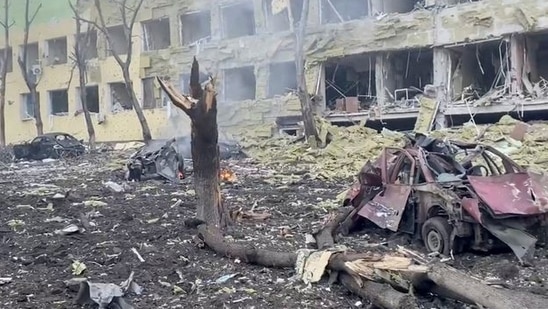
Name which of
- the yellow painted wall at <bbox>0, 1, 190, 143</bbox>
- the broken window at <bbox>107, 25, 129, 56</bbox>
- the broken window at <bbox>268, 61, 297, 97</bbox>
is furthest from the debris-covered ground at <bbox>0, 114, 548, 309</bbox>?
the broken window at <bbox>107, 25, 129, 56</bbox>

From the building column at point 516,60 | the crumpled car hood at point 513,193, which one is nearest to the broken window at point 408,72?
the building column at point 516,60

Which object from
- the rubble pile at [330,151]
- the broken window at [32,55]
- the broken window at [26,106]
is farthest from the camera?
the broken window at [26,106]

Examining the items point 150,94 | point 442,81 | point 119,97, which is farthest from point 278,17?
point 119,97

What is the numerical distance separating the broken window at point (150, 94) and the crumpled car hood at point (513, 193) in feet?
90.4

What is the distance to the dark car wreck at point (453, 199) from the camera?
7.03 metres

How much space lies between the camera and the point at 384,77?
25.8m

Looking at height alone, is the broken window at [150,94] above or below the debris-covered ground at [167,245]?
above

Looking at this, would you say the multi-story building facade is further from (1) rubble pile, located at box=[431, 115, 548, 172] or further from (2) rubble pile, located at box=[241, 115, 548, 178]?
(2) rubble pile, located at box=[241, 115, 548, 178]

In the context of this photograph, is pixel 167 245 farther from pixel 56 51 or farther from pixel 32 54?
pixel 32 54

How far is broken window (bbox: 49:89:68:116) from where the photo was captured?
127 ft

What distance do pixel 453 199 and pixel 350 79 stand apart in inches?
869

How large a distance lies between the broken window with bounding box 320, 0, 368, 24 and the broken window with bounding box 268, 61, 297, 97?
2.57 meters

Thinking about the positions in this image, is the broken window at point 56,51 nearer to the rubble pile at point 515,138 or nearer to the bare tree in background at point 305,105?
the bare tree in background at point 305,105

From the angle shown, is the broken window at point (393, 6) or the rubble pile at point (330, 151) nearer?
the rubble pile at point (330, 151)
